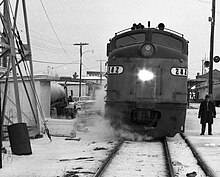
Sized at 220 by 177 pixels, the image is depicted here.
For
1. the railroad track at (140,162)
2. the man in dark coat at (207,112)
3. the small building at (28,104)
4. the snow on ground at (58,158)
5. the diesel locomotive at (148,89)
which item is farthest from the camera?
the man in dark coat at (207,112)

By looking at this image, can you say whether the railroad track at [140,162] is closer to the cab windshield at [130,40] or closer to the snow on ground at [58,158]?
the snow on ground at [58,158]

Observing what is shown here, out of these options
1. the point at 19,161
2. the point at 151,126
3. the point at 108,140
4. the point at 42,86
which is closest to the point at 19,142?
the point at 19,161

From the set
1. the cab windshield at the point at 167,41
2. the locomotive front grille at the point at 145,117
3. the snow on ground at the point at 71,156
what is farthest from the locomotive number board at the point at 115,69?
the snow on ground at the point at 71,156

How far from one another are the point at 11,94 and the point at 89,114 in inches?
210

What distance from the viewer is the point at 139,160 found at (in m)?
8.08

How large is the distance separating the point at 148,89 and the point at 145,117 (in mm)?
893

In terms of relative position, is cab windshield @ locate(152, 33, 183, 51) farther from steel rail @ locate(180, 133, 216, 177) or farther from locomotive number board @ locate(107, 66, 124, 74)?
steel rail @ locate(180, 133, 216, 177)

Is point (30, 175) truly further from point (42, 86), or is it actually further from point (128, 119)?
point (42, 86)

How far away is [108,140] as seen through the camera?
11.4 m

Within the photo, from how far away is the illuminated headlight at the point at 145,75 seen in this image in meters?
10.9

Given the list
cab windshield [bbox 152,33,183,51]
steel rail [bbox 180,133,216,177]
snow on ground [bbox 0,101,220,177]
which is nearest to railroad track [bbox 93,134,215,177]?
steel rail [bbox 180,133,216,177]

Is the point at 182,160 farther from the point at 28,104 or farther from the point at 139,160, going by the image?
the point at 28,104

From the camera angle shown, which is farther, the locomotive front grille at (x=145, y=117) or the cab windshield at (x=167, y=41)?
the cab windshield at (x=167, y=41)

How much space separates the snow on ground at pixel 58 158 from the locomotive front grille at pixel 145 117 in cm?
103
